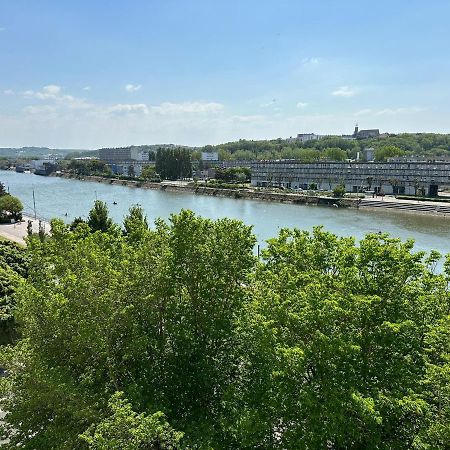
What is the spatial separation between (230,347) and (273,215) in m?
44.1

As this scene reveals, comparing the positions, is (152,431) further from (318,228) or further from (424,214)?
(424,214)

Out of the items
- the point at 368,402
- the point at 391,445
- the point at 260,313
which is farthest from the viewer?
the point at 260,313

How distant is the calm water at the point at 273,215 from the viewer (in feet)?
131

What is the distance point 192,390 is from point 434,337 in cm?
437

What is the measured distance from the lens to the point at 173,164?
332ft

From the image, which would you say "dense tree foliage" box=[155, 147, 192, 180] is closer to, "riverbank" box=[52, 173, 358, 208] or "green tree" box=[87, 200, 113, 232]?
"riverbank" box=[52, 173, 358, 208]

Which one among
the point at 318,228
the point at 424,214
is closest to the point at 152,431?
the point at 318,228

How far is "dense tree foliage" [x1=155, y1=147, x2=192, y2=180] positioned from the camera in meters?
100

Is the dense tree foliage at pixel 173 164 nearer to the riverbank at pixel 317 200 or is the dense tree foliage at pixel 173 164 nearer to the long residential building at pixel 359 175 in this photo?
the riverbank at pixel 317 200

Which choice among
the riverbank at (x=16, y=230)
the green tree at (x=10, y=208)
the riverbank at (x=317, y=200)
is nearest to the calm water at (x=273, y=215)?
the riverbank at (x=317, y=200)

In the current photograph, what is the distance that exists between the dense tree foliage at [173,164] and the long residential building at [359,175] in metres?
21.7

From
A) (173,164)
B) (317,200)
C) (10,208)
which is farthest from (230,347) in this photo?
(173,164)

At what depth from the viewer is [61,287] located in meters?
8.10

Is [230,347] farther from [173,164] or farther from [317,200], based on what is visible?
[173,164]
